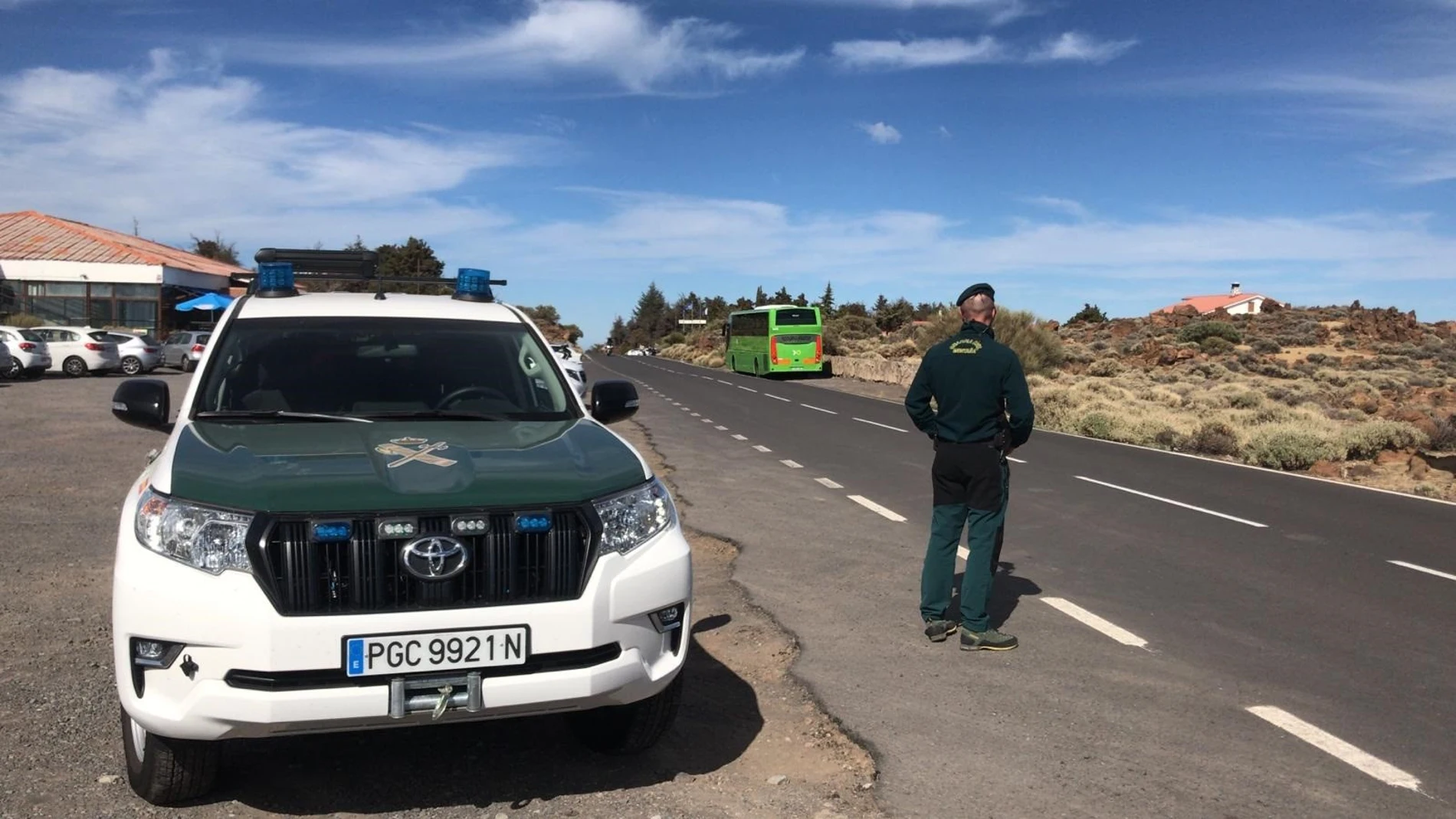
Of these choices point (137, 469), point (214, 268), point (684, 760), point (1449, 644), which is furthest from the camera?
point (214, 268)

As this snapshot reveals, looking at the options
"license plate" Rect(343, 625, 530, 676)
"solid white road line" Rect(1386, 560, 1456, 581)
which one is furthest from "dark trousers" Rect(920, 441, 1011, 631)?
"solid white road line" Rect(1386, 560, 1456, 581)

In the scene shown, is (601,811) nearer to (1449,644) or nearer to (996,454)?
(996,454)

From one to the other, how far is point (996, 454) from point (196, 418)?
12.6 ft

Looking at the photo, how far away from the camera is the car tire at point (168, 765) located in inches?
149

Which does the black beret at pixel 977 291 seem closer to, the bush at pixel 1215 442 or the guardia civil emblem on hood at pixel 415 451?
the guardia civil emblem on hood at pixel 415 451

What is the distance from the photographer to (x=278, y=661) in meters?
3.45

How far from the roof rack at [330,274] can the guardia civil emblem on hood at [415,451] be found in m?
1.81

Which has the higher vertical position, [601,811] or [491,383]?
[491,383]

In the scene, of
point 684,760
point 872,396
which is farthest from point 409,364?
point 872,396

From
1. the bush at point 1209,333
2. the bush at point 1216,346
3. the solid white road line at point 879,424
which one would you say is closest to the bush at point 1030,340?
the bush at point 1216,346

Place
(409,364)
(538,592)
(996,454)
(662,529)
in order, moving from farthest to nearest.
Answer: (996,454) → (409,364) → (662,529) → (538,592)

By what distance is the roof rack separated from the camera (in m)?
5.77

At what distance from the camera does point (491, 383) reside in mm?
5445

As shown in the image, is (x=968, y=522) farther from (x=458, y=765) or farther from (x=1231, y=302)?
(x=1231, y=302)
